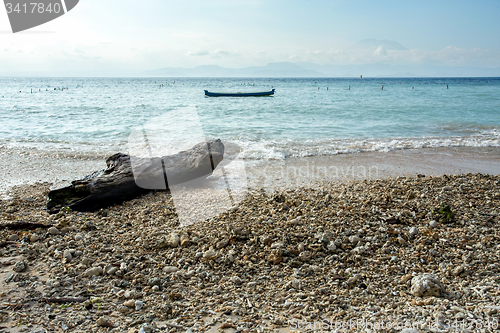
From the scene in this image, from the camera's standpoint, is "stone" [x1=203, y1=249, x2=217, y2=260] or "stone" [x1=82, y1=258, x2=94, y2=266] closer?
"stone" [x1=82, y1=258, x2=94, y2=266]

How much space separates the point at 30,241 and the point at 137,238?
1456mm

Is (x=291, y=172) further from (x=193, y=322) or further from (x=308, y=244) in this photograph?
(x=193, y=322)

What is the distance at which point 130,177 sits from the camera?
6.16 metres

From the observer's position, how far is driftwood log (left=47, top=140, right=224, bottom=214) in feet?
18.3

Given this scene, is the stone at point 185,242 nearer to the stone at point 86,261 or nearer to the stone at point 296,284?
the stone at point 86,261

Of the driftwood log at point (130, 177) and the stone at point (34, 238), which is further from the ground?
the driftwood log at point (130, 177)

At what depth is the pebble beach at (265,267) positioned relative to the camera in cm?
276

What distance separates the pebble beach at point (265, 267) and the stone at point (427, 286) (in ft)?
0.03

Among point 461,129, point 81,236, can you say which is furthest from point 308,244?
point 461,129

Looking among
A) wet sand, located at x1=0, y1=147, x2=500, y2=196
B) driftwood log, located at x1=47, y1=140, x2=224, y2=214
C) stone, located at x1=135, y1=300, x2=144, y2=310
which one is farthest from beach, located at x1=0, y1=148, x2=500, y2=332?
wet sand, located at x1=0, y1=147, x2=500, y2=196

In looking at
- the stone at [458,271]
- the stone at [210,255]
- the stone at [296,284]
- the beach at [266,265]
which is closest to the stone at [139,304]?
the beach at [266,265]

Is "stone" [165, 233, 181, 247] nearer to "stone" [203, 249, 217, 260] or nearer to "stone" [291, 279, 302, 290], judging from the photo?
"stone" [203, 249, 217, 260]

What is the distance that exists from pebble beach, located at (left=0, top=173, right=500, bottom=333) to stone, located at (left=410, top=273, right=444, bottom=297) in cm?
1

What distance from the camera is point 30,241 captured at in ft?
13.5
